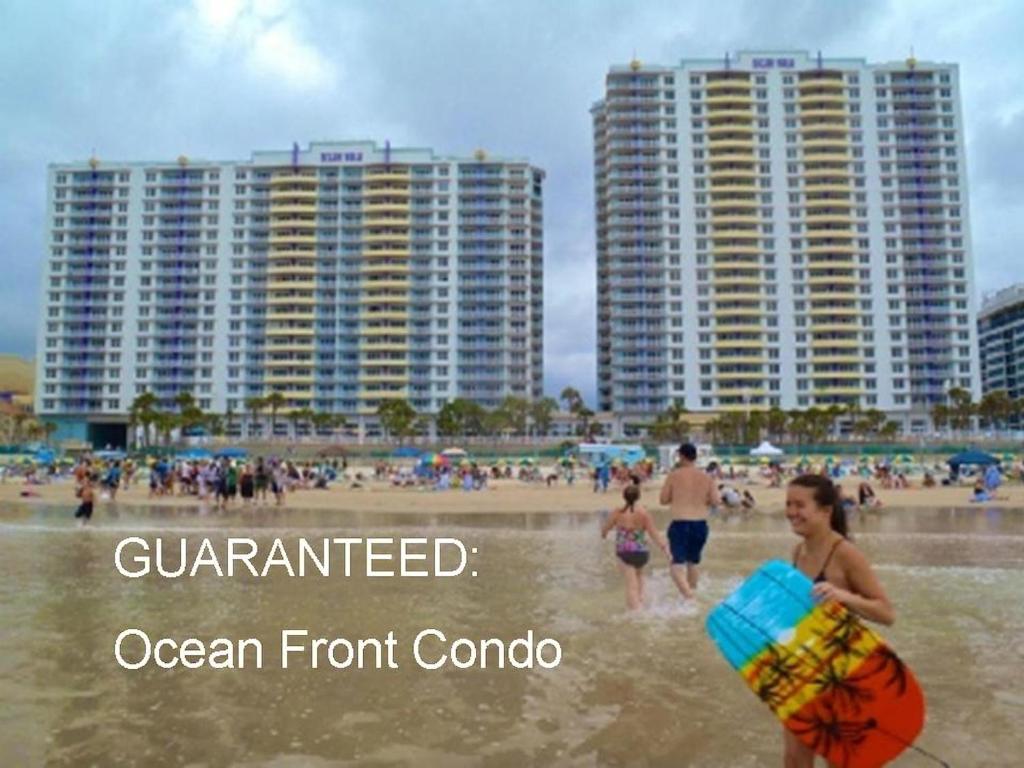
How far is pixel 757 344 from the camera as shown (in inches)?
3873

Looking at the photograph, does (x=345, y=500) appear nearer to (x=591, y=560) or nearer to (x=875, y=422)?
(x=591, y=560)

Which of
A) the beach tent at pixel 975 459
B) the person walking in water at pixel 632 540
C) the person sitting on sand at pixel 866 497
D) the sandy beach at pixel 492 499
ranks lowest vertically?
the sandy beach at pixel 492 499

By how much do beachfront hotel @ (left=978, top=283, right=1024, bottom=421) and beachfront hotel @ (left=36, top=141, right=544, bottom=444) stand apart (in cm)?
9280

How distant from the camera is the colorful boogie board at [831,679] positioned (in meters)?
3.01

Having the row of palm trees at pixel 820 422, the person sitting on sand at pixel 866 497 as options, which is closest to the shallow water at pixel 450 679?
the person sitting on sand at pixel 866 497

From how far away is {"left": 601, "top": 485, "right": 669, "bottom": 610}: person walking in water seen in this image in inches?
314

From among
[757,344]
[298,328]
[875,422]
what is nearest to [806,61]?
[757,344]

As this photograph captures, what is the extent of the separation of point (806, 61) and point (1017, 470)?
76066 mm

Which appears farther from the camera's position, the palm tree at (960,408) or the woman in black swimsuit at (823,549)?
the palm tree at (960,408)

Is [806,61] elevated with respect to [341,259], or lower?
elevated

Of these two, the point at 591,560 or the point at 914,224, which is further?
the point at 914,224

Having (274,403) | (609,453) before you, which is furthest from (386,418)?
(609,453)

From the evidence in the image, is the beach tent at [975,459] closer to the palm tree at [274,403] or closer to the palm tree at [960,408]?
the palm tree at [960,408]

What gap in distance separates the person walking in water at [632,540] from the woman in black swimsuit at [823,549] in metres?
4.54
